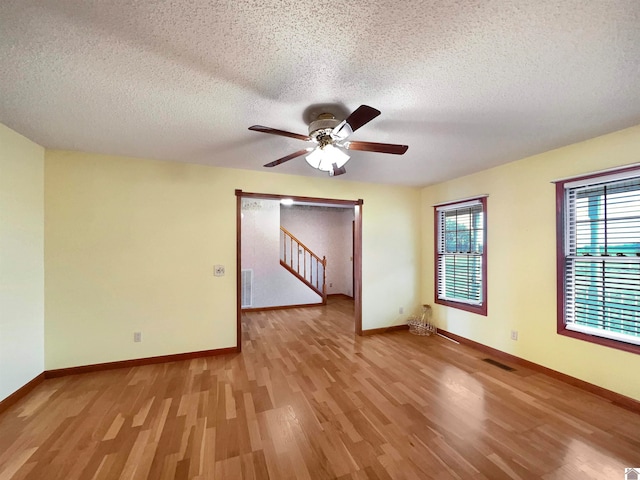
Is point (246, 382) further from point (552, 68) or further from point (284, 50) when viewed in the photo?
point (552, 68)

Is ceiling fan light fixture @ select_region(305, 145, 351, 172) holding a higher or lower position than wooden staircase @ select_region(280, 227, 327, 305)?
higher

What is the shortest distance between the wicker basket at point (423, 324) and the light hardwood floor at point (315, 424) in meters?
1.00

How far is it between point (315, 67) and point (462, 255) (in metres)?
3.44

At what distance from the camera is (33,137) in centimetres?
237

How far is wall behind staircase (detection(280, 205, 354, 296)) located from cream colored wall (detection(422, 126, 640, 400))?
3966mm

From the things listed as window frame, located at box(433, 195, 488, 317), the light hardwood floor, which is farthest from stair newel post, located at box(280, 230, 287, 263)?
window frame, located at box(433, 195, 488, 317)

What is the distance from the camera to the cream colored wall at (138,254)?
2709mm

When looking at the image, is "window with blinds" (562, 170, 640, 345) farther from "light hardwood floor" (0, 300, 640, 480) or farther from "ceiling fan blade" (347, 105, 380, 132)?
"ceiling fan blade" (347, 105, 380, 132)

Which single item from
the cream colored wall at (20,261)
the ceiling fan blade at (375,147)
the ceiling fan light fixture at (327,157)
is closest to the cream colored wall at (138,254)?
the cream colored wall at (20,261)

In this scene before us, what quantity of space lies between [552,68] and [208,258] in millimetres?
3563

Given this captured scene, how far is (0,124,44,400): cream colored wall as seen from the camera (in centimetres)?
214

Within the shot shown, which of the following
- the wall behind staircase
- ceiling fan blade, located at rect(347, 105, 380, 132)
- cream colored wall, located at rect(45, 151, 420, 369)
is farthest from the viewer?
the wall behind staircase

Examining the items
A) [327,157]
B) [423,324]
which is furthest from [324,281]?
[327,157]

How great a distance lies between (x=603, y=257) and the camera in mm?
2350
